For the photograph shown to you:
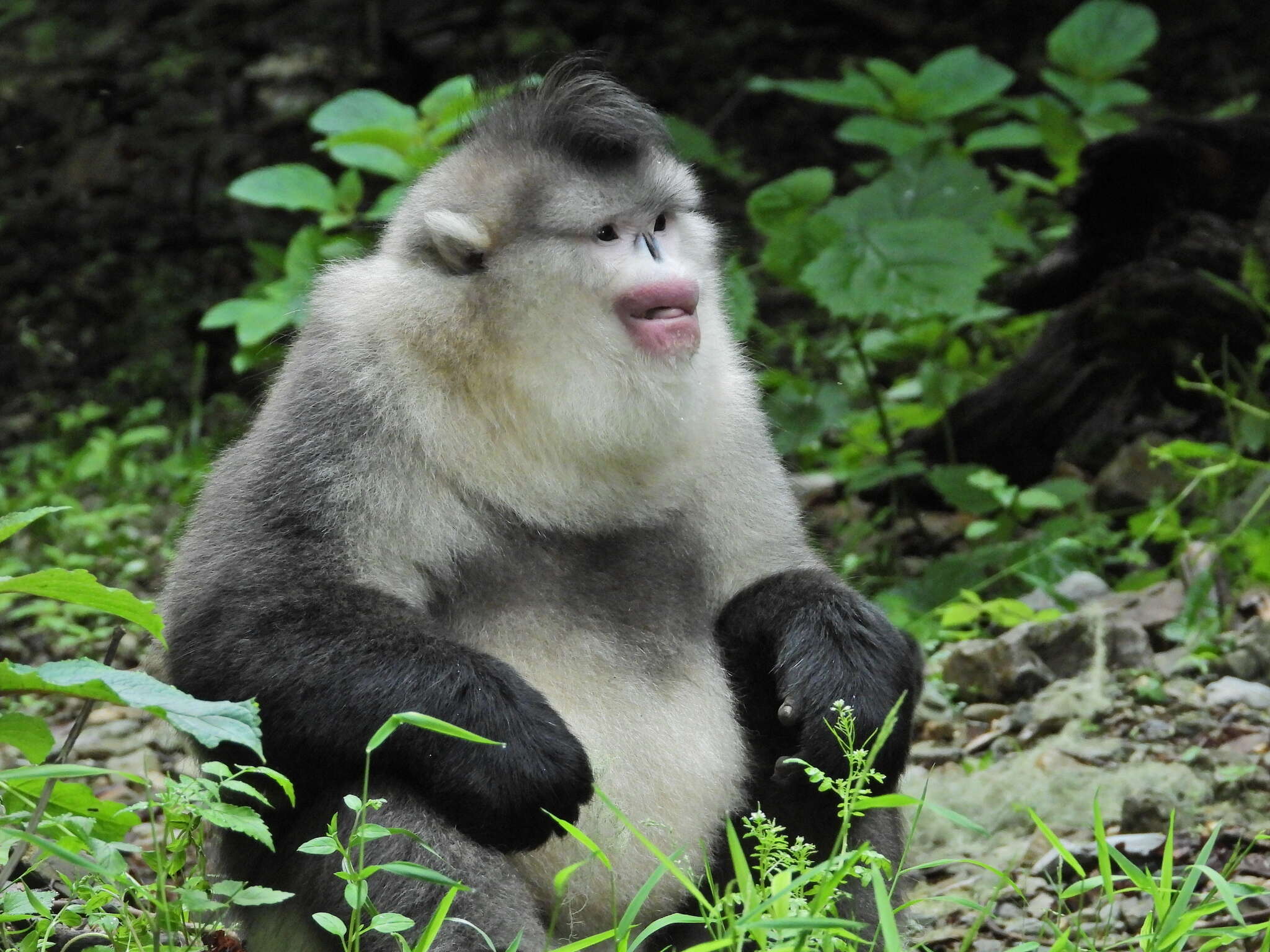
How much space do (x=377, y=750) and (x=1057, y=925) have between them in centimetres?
155

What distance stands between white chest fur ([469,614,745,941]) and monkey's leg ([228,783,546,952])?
0.59ft

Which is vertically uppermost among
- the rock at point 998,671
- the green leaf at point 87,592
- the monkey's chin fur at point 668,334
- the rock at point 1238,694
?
the monkey's chin fur at point 668,334

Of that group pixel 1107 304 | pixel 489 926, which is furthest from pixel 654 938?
pixel 1107 304

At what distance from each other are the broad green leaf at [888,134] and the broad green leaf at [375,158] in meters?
1.90

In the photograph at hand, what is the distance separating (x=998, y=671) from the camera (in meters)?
5.09

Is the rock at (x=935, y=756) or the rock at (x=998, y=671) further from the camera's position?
the rock at (x=998, y=671)

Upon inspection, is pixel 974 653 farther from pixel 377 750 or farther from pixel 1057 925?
pixel 377 750

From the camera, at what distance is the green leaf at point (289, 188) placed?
19.7 ft

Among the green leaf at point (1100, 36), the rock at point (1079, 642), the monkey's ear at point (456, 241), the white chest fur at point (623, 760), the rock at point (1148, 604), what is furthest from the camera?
the green leaf at point (1100, 36)

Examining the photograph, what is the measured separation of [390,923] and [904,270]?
3899 millimetres

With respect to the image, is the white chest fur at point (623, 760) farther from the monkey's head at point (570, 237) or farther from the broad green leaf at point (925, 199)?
the broad green leaf at point (925, 199)

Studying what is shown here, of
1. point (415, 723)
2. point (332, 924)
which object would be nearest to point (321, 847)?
point (332, 924)

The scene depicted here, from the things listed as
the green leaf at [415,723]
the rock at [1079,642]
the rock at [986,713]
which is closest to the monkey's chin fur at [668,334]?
the green leaf at [415,723]

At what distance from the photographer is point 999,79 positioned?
6551mm
